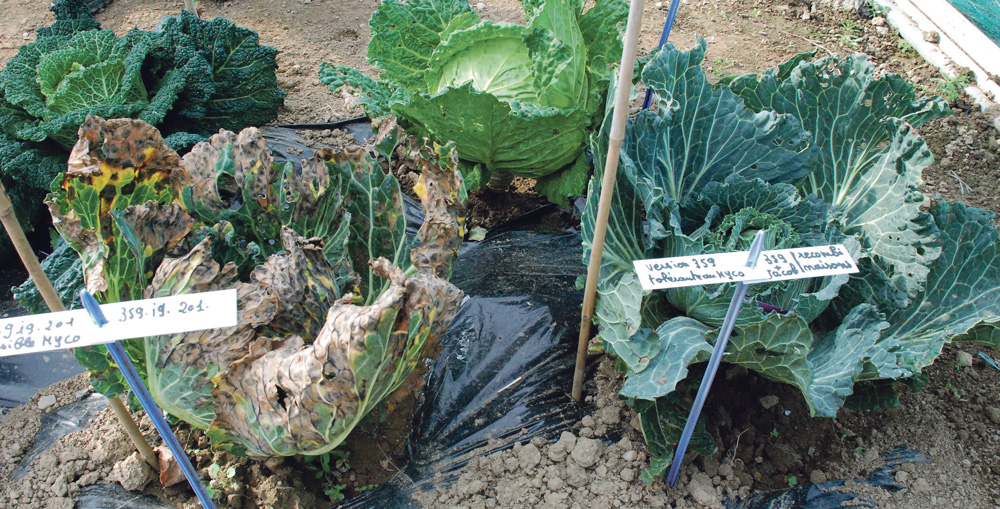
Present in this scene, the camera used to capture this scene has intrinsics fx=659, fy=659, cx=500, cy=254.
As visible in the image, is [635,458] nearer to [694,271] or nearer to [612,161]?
[694,271]

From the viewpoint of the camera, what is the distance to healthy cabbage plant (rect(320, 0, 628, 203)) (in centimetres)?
313

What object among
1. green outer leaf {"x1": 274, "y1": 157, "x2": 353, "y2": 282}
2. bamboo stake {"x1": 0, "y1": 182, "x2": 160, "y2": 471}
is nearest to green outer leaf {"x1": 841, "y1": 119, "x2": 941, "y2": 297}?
green outer leaf {"x1": 274, "y1": 157, "x2": 353, "y2": 282}

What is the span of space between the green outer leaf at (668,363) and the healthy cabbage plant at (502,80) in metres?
1.26

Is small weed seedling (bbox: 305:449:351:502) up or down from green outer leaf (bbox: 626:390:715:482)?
down

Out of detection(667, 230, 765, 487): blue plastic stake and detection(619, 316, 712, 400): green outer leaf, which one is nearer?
detection(667, 230, 765, 487): blue plastic stake

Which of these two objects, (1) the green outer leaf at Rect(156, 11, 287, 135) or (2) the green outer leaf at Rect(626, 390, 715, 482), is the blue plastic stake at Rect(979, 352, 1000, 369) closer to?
(2) the green outer leaf at Rect(626, 390, 715, 482)

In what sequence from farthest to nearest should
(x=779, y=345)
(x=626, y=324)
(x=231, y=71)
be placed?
1. (x=231, y=71)
2. (x=626, y=324)
3. (x=779, y=345)

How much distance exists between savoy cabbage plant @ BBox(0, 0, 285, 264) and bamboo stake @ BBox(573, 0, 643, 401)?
240cm

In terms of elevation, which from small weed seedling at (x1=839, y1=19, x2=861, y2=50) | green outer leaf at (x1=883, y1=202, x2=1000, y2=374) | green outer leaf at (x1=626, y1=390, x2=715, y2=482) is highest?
green outer leaf at (x1=883, y1=202, x2=1000, y2=374)

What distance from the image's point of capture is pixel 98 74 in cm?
361

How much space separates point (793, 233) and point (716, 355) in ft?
2.38

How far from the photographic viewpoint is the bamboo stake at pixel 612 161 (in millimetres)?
1832

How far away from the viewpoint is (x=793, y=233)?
2508mm

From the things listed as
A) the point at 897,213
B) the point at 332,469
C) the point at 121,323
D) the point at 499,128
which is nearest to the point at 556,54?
the point at 499,128
